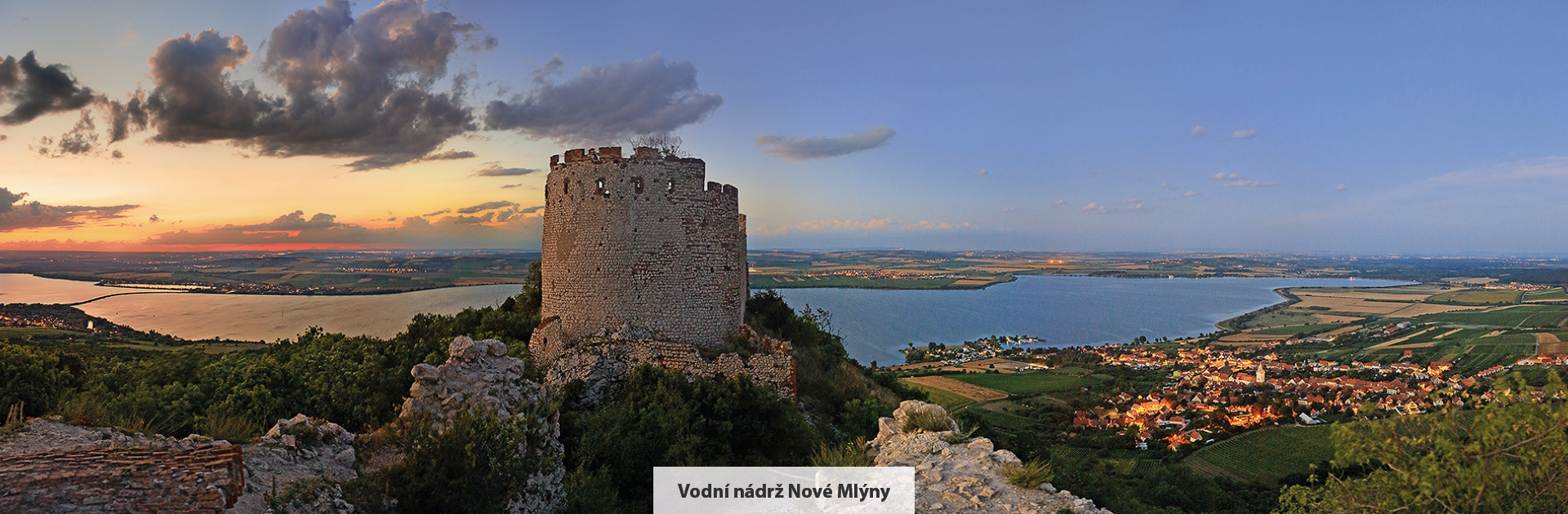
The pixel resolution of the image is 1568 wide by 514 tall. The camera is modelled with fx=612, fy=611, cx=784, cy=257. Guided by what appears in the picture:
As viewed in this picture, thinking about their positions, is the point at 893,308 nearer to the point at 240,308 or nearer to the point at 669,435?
the point at 240,308

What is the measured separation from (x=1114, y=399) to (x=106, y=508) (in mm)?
53473

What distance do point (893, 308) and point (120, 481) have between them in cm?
9890

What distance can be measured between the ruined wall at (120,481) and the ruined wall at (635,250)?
24.1 feet

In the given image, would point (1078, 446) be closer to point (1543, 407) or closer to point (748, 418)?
point (748, 418)

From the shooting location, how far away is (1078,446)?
38031 millimetres

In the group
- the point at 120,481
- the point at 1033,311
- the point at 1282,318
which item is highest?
the point at 120,481

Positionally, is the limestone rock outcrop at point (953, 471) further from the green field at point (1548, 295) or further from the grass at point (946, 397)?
the green field at point (1548, 295)

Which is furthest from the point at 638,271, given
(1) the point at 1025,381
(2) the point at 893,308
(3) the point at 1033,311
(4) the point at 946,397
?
(3) the point at 1033,311

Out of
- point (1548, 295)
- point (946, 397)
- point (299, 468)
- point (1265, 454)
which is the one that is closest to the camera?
point (299, 468)

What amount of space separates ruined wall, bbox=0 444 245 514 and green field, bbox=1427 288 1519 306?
113 meters

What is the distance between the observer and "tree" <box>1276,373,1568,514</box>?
14.6 feet

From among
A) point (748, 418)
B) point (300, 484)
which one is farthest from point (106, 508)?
point (748, 418)

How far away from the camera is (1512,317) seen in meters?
61.9

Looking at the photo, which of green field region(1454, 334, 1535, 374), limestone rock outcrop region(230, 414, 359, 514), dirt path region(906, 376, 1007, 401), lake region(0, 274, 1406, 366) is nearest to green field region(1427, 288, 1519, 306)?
lake region(0, 274, 1406, 366)
